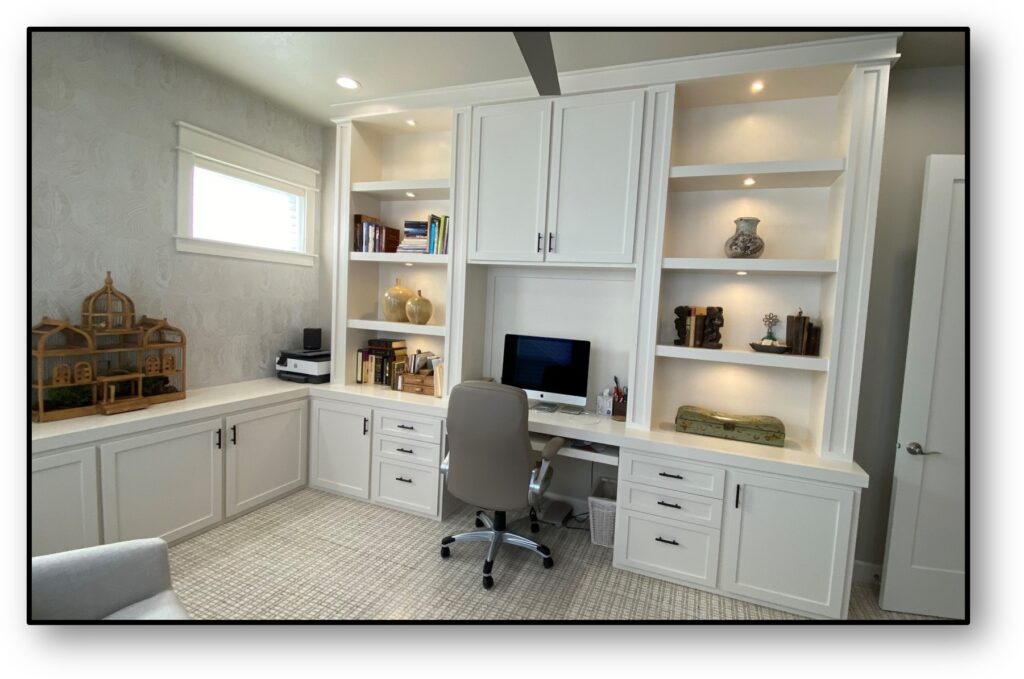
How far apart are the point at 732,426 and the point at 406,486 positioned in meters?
1.89

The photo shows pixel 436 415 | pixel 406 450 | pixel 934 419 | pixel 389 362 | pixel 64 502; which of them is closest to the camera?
pixel 64 502

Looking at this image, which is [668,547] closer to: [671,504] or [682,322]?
[671,504]

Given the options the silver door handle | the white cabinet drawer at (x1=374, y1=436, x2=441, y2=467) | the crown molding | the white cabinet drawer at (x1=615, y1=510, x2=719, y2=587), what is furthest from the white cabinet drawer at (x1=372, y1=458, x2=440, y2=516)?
the silver door handle

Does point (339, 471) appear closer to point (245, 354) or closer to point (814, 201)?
point (245, 354)

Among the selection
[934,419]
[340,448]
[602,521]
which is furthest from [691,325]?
[340,448]

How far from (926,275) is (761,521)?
1.27 meters

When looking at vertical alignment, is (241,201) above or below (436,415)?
above

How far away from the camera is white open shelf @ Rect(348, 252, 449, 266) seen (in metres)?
2.84

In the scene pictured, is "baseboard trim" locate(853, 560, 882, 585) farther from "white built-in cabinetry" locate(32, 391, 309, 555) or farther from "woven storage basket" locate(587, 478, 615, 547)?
"white built-in cabinetry" locate(32, 391, 309, 555)

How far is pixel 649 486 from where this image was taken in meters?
2.21

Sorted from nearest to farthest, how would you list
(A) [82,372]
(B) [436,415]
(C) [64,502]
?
1. (C) [64,502]
2. (A) [82,372]
3. (B) [436,415]

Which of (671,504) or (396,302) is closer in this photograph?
(671,504)

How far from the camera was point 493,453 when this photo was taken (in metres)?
2.11

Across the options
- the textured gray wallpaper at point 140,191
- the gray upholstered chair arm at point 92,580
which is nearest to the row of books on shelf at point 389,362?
the textured gray wallpaper at point 140,191
